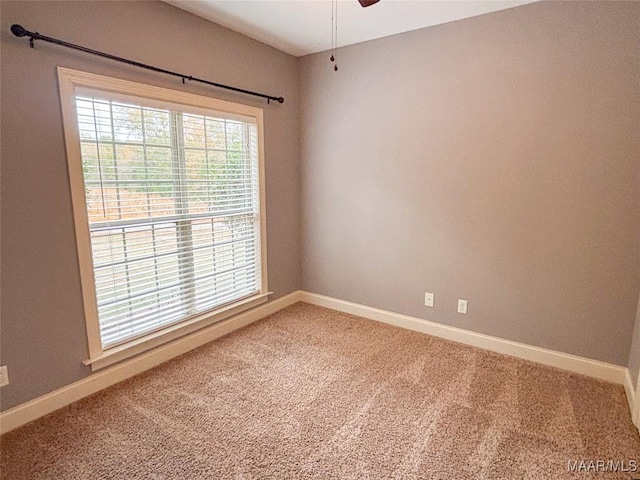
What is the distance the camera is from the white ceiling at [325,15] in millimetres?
2371

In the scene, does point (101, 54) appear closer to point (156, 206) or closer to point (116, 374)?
point (156, 206)

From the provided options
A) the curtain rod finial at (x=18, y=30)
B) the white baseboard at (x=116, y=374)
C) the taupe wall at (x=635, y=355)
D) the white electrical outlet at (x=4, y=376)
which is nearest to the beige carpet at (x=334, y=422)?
the white baseboard at (x=116, y=374)

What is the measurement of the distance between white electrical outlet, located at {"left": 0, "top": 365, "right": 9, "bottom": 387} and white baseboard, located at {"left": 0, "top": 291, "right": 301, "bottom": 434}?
0.16 m

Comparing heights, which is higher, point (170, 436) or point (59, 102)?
point (59, 102)

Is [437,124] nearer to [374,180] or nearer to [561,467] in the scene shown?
[374,180]

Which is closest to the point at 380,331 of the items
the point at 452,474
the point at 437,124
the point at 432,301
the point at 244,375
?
the point at 432,301

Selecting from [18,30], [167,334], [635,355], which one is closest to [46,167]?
[18,30]

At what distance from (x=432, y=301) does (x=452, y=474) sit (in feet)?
5.15

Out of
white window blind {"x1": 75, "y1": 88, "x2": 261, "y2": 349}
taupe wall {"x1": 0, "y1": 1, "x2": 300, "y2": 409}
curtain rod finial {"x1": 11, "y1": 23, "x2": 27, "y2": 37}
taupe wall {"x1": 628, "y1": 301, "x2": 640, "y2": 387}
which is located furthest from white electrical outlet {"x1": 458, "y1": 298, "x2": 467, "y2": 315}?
curtain rod finial {"x1": 11, "y1": 23, "x2": 27, "y2": 37}

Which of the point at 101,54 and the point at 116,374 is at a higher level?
the point at 101,54

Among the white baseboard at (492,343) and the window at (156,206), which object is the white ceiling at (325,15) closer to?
the window at (156,206)

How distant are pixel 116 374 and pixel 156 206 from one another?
3.80 ft

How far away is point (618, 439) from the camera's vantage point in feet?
6.00

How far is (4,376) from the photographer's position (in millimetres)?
1868
